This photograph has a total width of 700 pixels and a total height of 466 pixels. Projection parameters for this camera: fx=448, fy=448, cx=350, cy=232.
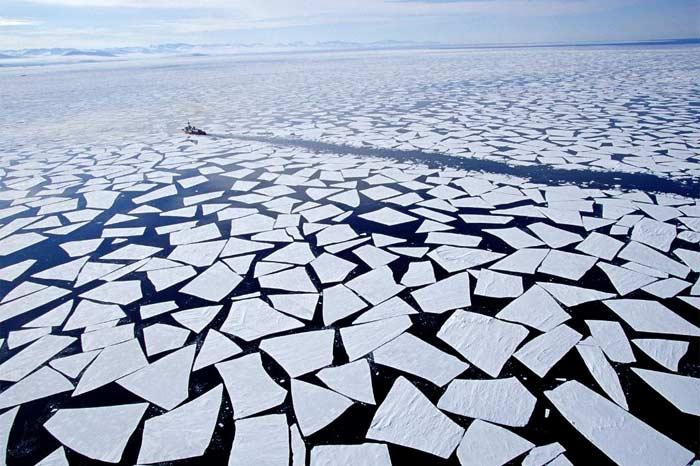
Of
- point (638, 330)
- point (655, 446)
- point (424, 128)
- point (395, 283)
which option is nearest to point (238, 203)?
point (395, 283)

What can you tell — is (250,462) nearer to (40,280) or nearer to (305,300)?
(305,300)

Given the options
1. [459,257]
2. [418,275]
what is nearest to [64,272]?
[418,275]

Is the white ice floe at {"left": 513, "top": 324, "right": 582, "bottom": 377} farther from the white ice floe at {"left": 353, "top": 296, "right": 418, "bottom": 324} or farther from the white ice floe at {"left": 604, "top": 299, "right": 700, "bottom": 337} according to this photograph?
the white ice floe at {"left": 353, "top": 296, "right": 418, "bottom": 324}

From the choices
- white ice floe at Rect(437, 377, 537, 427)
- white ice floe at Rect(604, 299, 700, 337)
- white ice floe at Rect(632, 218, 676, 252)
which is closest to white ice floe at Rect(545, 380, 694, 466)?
white ice floe at Rect(437, 377, 537, 427)

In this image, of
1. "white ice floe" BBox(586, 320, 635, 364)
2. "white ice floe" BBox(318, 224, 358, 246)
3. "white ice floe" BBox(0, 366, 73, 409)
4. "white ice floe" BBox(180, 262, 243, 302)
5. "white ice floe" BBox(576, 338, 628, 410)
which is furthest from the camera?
"white ice floe" BBox(318, 224, 358, 246)

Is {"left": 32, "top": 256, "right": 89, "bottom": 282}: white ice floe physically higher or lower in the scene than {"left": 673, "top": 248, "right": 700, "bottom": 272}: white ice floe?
higher

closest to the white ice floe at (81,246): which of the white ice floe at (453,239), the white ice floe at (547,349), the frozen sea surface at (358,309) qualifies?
the frozen sea surface at (358,309)

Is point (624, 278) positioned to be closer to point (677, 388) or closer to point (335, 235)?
point (677, 388)

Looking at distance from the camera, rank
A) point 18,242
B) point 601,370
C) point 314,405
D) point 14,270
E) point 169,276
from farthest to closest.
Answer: point 18,242 → point 14,270 → point 169,276 → point 601,370 → point 314,405

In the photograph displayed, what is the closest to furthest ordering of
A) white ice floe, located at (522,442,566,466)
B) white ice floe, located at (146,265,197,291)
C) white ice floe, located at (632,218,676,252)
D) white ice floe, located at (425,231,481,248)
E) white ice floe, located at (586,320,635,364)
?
1. white ice floe, located at (522,442,566,466)
2. white ice floe, located at (586,320,635,364)
3. white ice floe, located at (146,265,197,291)
4. white ice floe, located at (632,218,676,252)
5. white ice floe, located at (425,231,481,248)
